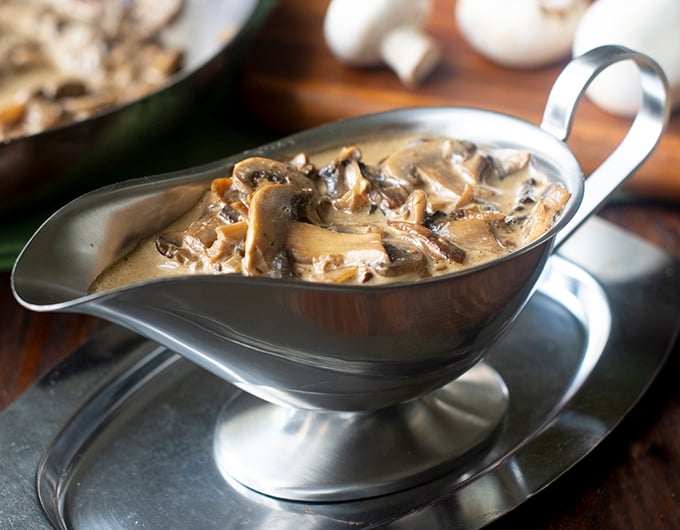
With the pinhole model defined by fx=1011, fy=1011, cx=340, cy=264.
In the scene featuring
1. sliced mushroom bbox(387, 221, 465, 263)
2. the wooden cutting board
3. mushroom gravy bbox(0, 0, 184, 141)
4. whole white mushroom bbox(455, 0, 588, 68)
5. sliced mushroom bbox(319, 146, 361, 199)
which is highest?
sliced mushroom bbox(387, 221, 465, 263)

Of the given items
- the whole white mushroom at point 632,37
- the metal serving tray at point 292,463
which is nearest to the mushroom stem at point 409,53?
the whole white mushroom at point 632,37

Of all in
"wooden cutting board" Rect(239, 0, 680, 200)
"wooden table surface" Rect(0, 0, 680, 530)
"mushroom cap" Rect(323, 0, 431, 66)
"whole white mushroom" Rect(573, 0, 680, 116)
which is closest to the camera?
"wooden table surface" Rect(0, 0, 680, 530)

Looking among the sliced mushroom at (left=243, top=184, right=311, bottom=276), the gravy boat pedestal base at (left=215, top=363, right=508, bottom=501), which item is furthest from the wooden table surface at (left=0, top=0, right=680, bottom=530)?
the sliced mushroom at (left=243, top=184, right=311, bottom=276)

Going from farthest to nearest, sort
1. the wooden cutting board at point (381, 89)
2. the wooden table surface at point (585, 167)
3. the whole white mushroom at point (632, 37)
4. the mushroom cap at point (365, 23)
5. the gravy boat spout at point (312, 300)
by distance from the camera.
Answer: the mushroom cap at point (365, 23)
the wooden cutting board at point (381, 89)
the whole white mushroom at point (632, 37)
the wooden table surface at point (585, 167)
the gravy boat spout at point (312, 300)

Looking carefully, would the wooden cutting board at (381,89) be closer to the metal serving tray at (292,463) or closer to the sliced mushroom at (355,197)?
the metal serving tray at (292,463)

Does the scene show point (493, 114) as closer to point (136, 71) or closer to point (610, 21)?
point (610, 21)

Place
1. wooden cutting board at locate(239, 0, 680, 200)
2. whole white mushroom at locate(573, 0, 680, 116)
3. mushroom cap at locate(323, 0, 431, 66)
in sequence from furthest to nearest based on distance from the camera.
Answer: mushroom cap at locate(323, 0, 431, 66) < wooden cutting board at locate(239, 0, 680, 200) < whole white mushroom at locate(573, 0, 680, 116)

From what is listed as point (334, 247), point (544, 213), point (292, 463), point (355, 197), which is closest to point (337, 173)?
point (355, 197)

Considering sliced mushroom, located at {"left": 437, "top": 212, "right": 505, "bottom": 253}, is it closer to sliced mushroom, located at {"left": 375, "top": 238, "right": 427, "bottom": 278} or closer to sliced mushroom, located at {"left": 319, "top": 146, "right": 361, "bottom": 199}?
sliced mushroom, located at {"left": 375, "top": 238, "right": 427, "bottom": 278}
